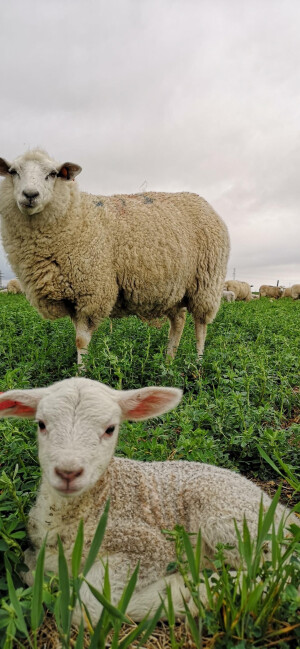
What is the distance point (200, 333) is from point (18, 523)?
501 centimetres

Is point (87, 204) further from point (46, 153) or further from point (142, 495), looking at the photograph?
point (142, 495)

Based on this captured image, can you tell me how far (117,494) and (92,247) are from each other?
12.3 ft

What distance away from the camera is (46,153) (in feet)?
17.8

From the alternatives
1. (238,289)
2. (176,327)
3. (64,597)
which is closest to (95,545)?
(64,597)

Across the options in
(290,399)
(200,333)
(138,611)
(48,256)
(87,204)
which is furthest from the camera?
(200,333)

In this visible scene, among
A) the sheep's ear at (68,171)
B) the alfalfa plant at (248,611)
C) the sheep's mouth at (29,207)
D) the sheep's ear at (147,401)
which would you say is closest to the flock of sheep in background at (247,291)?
the sheep's ear at (68,171)

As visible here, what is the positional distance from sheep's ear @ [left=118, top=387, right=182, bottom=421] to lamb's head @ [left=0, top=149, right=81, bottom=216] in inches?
130

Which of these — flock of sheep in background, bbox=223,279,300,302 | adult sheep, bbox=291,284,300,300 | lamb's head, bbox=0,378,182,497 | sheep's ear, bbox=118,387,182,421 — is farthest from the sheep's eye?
adult sheep, bbox=291,284,300,300

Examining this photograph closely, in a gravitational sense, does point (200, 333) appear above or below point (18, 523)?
above

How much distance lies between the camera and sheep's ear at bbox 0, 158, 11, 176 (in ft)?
16.9

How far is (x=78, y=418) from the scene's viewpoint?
6.09 feet

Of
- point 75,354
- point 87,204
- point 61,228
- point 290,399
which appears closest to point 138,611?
point 290,399

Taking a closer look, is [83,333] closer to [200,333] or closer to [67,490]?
[200,333]

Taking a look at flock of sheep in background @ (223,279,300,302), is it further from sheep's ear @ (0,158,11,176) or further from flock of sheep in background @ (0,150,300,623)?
sheep's ear @ (0,158,11,176)
